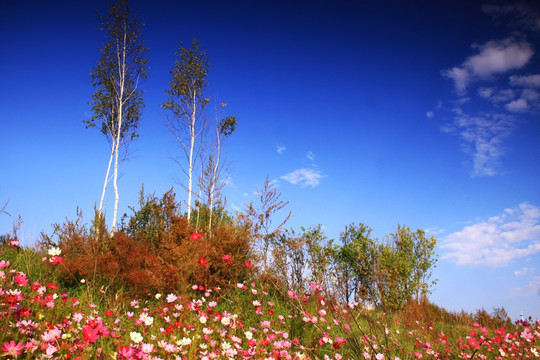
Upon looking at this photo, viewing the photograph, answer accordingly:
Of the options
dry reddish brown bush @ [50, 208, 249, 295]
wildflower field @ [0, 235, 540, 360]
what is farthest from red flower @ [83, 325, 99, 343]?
dry reddish brown bush @ [50, 208, 249, 295]

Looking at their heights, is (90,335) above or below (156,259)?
below

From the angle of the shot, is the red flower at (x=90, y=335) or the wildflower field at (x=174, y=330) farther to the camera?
the wildflower field at (x=174, y=330)

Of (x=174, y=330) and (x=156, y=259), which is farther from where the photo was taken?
(x=156, y=259)

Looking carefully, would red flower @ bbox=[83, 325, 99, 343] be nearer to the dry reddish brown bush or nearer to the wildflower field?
the wildflower field

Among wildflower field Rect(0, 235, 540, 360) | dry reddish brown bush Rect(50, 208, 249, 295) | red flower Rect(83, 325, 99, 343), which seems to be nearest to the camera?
red flower Rect(83, 325, 99, 343)

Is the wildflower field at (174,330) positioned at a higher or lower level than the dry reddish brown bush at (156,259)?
lower

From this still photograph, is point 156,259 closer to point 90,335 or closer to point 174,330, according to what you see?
point 174,330

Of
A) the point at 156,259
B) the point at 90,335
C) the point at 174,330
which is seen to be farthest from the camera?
the point at 156,259

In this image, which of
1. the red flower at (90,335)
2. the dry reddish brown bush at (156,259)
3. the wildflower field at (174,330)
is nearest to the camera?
the red flower at (90,335)

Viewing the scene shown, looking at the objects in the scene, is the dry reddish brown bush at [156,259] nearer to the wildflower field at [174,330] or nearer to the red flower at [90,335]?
the wildflower field at [174,330]

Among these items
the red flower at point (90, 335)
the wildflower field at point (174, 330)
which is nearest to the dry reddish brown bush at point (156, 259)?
the wildflower field at point (174, 330)

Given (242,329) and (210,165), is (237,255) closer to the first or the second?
(242,329)

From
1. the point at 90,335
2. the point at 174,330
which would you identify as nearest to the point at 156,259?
the point at 174,330

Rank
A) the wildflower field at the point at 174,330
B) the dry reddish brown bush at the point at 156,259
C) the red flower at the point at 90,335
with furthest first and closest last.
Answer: the dry reddish brown bush at the point at 156,259, the wildflower field at the point at 174,330, the red flower at the point at 90,335
